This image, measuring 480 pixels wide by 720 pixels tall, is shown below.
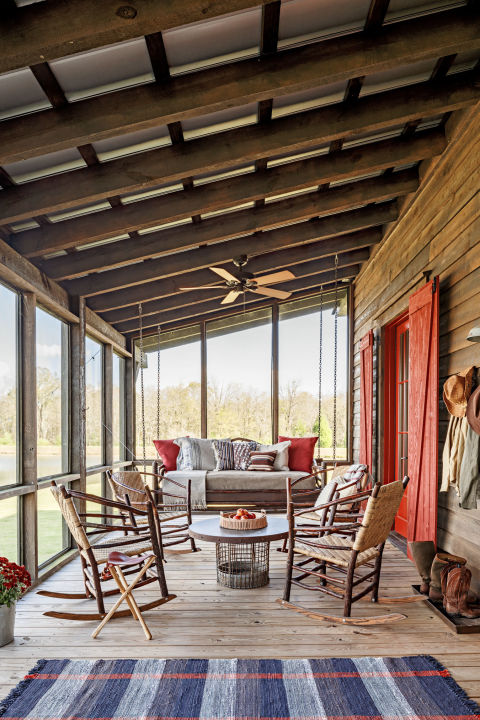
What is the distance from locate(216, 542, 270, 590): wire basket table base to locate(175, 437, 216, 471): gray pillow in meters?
2.86

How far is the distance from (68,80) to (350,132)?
6.09ft

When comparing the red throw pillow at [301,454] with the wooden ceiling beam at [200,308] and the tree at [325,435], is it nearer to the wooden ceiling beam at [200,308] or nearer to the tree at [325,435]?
the tree at [325,435]

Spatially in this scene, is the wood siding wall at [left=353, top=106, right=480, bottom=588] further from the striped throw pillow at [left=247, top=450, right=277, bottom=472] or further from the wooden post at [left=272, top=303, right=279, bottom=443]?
the wooden post at [left=272, top=303, right=279, bottom=443]

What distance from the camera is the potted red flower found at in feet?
9.86

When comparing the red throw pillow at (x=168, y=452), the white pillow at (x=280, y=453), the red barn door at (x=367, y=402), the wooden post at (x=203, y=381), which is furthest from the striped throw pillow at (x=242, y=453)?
the red barn door at (x=367, y=402)

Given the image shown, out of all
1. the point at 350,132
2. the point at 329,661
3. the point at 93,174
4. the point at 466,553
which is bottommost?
the point at 329,661

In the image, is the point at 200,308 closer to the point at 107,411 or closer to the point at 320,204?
the point at 107,411

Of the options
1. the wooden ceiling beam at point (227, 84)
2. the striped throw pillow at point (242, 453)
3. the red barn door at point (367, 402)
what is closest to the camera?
the wooden ceiling beam at point (227, 84)

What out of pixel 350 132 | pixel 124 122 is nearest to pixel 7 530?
pixel 124 122

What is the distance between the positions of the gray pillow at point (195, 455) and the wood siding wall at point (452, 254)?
10.8 ft

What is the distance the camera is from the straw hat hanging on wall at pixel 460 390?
3.43 metres

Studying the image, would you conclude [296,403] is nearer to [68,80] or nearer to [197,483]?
[197,483]

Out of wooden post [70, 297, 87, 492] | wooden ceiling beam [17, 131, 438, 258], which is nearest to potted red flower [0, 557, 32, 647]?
wooden post [70, 297, 87, 492]

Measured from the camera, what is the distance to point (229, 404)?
8430 mm
